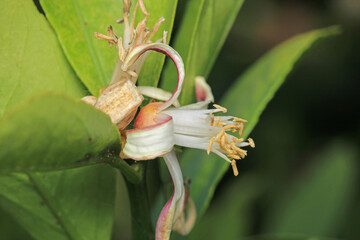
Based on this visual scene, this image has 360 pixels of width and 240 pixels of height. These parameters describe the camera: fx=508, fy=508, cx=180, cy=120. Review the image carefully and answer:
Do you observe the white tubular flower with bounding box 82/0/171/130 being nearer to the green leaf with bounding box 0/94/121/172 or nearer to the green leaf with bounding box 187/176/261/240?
the green leaf with bounding box 0/94/121/172

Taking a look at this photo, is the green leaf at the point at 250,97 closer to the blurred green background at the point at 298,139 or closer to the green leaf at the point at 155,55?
the green leaf at the point at 155,55

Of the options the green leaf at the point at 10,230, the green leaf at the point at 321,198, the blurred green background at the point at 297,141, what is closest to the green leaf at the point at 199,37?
the green leaf at the point at 10,230

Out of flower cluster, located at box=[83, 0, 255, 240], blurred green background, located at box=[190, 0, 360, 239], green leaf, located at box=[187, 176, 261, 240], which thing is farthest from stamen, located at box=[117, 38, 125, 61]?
blurred green background, located at box=[190, 0, 360, 239]

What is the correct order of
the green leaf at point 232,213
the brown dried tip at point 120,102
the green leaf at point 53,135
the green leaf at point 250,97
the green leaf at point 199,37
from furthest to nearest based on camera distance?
1. the green leaf at point 232,213
2. the green leaf at point 250,97
3. the green leaf at point 199,37
4. the brown dried tip at point 120,102
5. the green leaf at point 53,135

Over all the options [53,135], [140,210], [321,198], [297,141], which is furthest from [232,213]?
[53,135]

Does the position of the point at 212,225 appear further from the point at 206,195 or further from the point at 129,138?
the point at 129,138

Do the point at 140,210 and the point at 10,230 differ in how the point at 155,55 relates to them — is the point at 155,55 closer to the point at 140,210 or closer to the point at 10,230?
the point at 140,210

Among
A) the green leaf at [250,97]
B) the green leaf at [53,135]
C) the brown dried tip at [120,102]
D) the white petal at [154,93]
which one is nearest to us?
the green leaf at [53,135]
